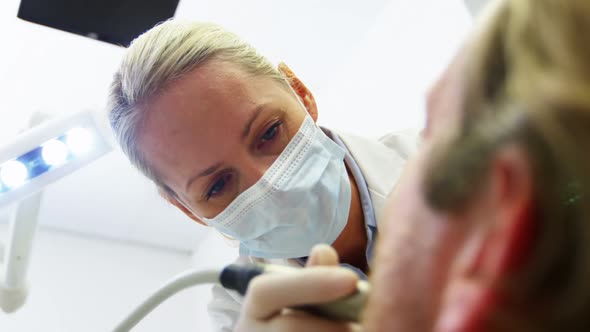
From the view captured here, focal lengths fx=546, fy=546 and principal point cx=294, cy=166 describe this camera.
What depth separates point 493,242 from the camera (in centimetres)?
36

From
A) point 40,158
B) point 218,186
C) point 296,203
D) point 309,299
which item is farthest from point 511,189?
point 40,158

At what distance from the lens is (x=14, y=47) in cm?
186

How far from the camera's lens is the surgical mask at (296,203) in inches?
39.0

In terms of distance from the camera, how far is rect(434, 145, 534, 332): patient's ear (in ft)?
1.12

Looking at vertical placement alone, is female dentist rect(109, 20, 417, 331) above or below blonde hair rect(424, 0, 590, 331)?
below

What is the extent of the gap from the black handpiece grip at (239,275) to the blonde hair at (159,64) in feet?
1.57

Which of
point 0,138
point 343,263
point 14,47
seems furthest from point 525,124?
point 0,138

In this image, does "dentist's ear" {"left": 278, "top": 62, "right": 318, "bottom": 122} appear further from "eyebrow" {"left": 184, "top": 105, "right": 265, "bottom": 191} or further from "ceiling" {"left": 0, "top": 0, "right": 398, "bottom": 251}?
"ceiling" {"left": 0, "top": 0, "right": 398, "bottom": 251}

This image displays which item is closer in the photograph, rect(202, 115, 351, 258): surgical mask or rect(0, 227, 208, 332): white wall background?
rect(202, 115, 351, 258): surgical mask

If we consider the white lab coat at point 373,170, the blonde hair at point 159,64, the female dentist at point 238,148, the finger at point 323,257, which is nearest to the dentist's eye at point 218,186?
the female dentist at point 238,148

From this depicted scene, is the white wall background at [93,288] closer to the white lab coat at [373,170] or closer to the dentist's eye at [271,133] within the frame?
the white lab coat at [373,170]

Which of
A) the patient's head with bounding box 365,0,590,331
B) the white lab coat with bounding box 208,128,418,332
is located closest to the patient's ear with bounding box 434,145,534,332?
the patient's head with bounding box 365,0,590,331

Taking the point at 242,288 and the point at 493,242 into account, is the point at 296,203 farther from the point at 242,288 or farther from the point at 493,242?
the point at 493,242

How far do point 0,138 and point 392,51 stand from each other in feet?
5.22
